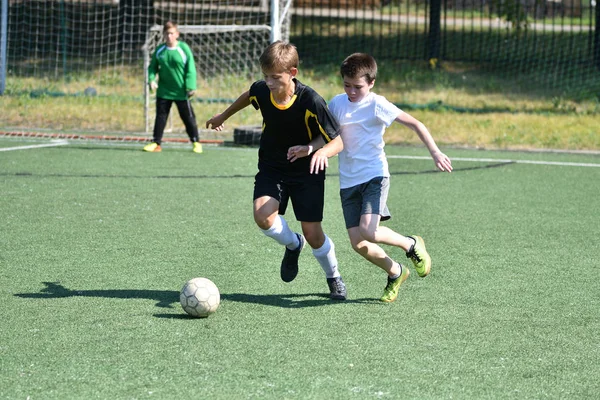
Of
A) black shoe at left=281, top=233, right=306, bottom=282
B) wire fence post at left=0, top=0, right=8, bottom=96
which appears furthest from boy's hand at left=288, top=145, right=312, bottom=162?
wire fence post at left=0, top=0, right=8, bottom=96

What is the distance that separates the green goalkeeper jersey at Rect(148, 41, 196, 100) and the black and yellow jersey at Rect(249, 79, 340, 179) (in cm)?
752

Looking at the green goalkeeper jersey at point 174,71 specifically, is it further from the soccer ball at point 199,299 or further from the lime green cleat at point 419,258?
the soccer ball at point 199,299

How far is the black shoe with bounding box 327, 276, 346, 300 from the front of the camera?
607cm

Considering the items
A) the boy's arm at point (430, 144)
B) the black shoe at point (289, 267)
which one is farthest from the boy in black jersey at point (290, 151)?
the boy's arm at point (430, 144)

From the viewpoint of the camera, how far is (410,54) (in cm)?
2311

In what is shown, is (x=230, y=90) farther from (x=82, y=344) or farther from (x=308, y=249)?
(x=82, y=344)

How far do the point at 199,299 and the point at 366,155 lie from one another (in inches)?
55.2

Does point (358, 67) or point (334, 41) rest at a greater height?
point (334, 41)

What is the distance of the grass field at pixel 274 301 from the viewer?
448 cm

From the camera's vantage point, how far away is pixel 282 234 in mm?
6137

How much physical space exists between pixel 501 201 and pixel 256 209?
461 cm

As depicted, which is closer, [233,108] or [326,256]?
[326,256]

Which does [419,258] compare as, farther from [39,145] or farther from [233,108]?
[39,145]

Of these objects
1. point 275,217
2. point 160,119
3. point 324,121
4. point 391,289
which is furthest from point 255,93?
point 160,119
